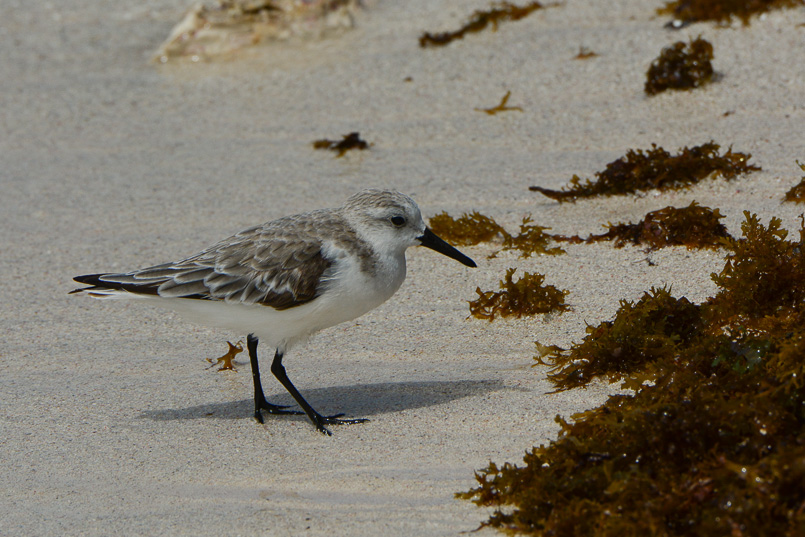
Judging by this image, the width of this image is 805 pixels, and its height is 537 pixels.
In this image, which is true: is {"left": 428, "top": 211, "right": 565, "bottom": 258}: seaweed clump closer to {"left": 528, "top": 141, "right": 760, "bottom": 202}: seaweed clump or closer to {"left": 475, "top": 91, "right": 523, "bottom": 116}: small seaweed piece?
{"left": 528, "top": 141, "right": 760, "bottom": 202}: seaweed clump

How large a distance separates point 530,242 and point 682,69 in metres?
2.77

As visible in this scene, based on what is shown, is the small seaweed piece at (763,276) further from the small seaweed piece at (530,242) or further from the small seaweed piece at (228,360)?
the small seaweed piece at (228,360)

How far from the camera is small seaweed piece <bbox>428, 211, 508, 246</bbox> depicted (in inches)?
242

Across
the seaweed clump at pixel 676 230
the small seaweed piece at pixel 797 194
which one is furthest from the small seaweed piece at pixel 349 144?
the small seaweed piece at pixel 797 194

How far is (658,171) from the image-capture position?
6457 mm

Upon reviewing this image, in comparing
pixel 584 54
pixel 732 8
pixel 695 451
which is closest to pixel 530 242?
pixel 695 451

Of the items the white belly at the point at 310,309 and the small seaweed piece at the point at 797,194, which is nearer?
the white belly at the point at 310,309

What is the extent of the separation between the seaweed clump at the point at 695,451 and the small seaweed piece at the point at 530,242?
179cm

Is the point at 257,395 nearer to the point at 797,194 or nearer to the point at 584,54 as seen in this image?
the point at 797,194

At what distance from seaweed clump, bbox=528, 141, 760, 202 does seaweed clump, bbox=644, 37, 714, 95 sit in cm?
133

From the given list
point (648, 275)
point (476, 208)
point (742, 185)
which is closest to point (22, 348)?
point (476, 208)

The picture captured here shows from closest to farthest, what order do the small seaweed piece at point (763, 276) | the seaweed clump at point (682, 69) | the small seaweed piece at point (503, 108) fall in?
the small seaweed piece at point (763, 276) → the seaweed clump at point (682, 69) → the small seaweed piece at point (503, 108)

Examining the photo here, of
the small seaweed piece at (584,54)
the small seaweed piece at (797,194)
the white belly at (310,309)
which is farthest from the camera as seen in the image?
the small seaweed piece at (584,54)

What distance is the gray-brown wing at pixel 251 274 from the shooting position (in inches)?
170
